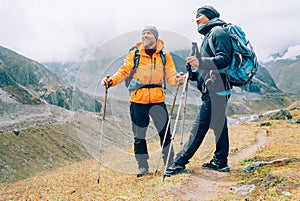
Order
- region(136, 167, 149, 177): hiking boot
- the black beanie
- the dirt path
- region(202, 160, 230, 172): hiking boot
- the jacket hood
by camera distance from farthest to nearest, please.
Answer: region(136, 167, 149, 177): hiking boot < region(202, 160, 230, 172): hiking boot < the black beanie < the jacket hood < the dirt path

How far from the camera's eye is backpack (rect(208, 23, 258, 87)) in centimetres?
847

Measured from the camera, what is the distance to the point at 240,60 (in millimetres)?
8477

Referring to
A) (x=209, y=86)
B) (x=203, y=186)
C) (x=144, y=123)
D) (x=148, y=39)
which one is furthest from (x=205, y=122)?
(x=148, y=39)

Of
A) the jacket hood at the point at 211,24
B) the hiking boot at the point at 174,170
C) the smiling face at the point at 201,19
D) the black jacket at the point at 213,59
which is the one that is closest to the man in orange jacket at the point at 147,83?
the hiking boot at the point at 174,170

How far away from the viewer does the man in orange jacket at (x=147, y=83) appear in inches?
387

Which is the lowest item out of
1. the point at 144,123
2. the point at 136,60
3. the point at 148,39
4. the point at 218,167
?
the point at 218,167

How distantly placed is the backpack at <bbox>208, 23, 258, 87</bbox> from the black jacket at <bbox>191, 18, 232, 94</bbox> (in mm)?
168

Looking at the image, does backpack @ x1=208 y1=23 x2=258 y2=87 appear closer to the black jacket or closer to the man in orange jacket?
the black jacket

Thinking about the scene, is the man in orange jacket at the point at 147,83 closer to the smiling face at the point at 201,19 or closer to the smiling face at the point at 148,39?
the smiling face at the point at 148,39

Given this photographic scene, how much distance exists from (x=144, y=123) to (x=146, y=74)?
5.80 ft

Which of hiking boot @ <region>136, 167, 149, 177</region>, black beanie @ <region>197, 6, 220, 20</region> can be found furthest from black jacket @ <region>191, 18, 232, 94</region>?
hiking boot @ <region>136, 167, 149, 177</region>

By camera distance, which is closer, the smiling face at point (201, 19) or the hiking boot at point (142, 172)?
the smiling face at point (201, 19)

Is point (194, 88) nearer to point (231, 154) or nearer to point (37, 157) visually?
point (231, 154)

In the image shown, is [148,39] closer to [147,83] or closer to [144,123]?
[147,83]
